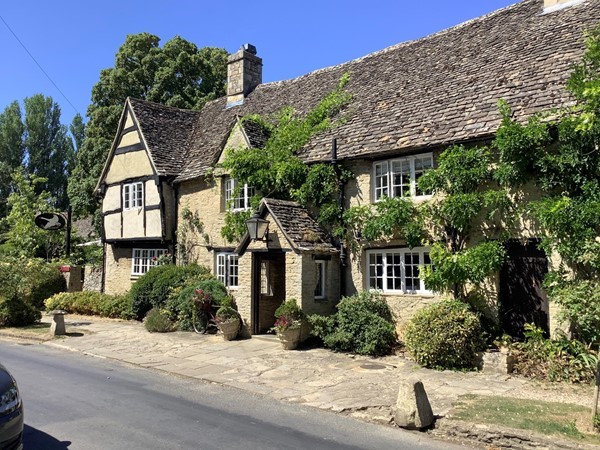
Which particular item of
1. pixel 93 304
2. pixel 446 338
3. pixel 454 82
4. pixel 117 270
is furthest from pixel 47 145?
pixel 446 338

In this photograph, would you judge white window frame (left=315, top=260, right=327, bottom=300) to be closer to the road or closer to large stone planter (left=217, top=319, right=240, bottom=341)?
large stone planter (left=217, top=319, right=240, bottom=341)

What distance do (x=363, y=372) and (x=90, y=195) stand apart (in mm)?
26066

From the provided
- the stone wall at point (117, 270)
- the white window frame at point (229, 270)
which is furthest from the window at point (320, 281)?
the stone wall at point (117, 270)

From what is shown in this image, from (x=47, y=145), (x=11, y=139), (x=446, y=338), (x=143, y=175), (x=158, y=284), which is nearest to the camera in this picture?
(x=446, y=338)

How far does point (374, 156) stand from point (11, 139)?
47595 millimetres

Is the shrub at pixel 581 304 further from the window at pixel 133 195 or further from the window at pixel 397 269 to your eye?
the window at pixel 133 195

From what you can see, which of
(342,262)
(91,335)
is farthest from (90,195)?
(342,262)

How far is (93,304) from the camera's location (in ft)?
64.7

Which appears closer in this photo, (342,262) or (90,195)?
(342,262)

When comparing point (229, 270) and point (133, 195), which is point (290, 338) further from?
point (133, 195)

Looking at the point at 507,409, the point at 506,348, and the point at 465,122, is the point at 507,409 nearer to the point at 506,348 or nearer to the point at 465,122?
the point at 506,348

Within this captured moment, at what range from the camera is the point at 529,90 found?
1172 centimetres

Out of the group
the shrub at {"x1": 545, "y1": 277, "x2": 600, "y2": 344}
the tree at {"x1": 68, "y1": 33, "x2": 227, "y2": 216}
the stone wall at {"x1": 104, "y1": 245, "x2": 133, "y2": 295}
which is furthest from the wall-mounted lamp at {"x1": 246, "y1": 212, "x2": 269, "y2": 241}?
the tree at {"x1": 68, "y1": 33, "x2": 227, "y2": 216}

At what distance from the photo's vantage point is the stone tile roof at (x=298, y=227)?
43.2 ft
